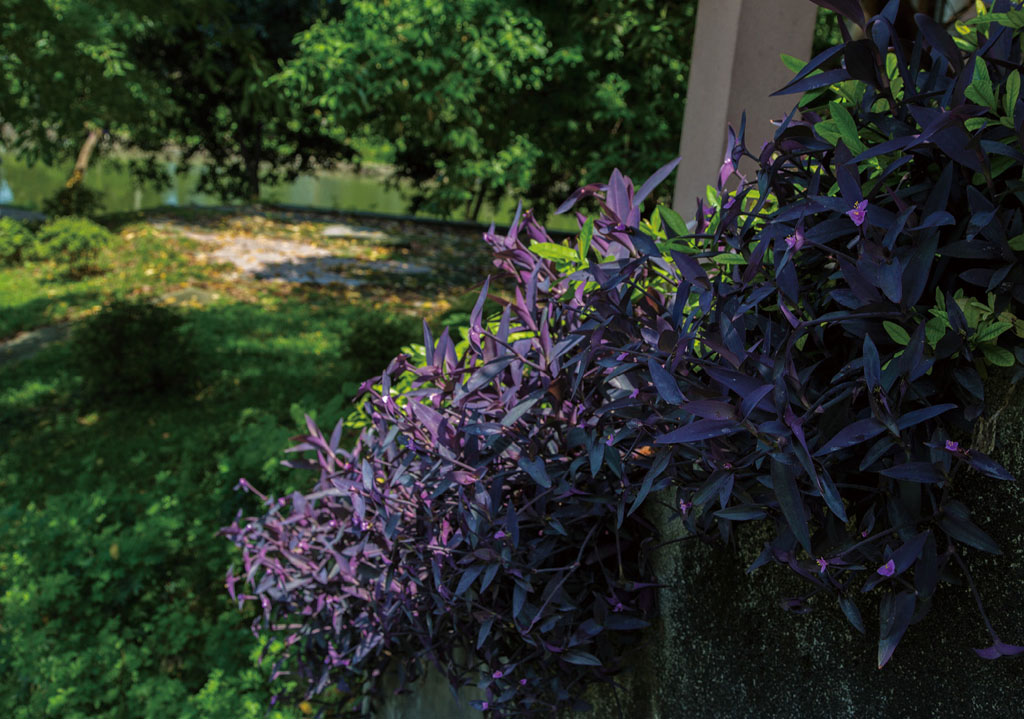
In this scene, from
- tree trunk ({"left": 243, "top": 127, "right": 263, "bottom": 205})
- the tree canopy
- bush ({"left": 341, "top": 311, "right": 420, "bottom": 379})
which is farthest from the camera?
tree trunk ({"left": 243, "top": 127, "right": 263, "bottom": 205})

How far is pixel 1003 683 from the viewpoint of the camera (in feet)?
3.91

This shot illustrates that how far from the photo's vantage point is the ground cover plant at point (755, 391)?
1116 mm

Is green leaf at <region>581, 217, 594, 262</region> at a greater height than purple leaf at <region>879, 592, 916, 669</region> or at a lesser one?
greater

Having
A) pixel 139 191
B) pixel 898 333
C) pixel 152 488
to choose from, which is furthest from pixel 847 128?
pixel 139 191

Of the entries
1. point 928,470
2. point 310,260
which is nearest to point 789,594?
point 928,470

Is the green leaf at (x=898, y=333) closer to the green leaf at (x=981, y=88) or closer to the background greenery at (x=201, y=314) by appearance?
the green leaf at (x=981, y=88)

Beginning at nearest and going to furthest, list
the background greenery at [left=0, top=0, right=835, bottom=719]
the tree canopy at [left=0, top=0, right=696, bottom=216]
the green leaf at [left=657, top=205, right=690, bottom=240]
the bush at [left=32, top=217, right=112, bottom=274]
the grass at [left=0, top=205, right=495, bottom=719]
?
the green leaf at [left=657, top=205, right=690, bottom=240]
the grass at [left=0, top=205, right=495, bottom=719]
the background greenery at [left=0, top=0, right=835, bottom=719]
the tree canopy at [left=0, top=0, right=696, bottom=216]
the bush at [left=32, top=217, right=112, bottom=274]

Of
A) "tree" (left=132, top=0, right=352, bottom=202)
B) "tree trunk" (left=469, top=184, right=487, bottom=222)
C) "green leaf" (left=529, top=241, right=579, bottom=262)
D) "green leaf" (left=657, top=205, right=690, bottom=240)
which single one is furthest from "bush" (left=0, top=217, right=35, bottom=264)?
"green leaf" (left=657, top=205, right=690, bottom=240)

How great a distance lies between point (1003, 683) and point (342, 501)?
1.58 m

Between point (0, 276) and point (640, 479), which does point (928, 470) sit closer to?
point (640, 479)

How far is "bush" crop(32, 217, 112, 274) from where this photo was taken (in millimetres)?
9425

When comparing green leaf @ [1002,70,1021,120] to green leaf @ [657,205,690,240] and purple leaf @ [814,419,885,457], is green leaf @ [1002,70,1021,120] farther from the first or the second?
green leaf @ [657,205,690,240]

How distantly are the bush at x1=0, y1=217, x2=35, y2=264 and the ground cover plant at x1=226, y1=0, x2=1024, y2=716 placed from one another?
938cm

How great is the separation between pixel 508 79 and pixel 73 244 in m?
5.05
